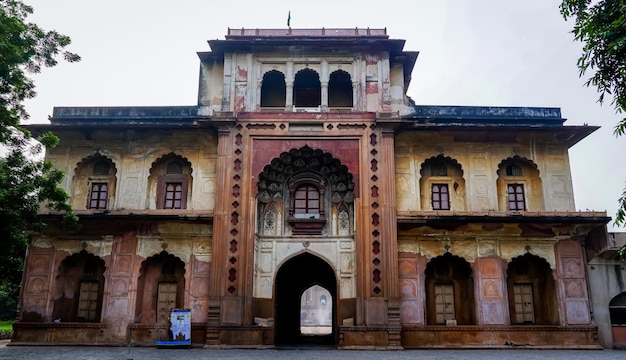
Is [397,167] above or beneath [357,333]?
above

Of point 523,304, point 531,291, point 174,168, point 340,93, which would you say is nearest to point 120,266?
point 174,168

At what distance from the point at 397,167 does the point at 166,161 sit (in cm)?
917

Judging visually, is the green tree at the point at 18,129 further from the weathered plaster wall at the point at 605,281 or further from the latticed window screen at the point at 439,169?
the weathered plaster wall at the point at 605,281

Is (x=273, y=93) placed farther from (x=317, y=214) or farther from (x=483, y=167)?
(x=483, y=167)

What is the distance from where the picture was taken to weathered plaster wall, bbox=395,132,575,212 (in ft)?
66.5

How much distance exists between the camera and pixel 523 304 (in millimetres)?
19984

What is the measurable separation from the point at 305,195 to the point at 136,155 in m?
6.86

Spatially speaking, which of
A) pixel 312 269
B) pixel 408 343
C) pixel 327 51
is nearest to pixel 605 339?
pixel 408 343

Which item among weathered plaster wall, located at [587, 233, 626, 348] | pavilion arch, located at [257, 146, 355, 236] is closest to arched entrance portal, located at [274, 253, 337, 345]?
pavilion arch, located at [257, 146, 355, 236]

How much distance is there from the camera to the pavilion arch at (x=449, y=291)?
779 inches

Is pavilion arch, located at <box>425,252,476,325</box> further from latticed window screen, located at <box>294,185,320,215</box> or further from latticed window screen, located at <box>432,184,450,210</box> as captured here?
latticed window screen, located at <box>294,185,320,215</box>

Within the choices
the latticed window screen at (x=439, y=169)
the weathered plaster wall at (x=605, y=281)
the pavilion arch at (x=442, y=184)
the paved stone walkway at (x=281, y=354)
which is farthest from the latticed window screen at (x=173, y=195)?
the weathered plaster wall at (x=605, y=281)

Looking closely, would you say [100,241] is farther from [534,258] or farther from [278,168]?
[534,258]

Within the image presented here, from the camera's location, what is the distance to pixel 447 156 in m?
21.0
